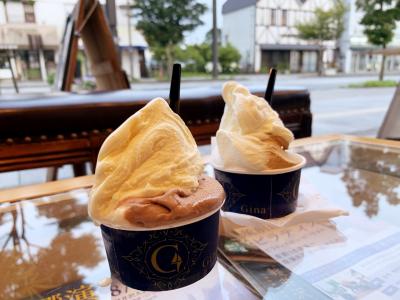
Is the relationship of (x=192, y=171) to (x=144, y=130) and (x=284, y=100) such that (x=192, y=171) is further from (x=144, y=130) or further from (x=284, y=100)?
(x=284, y=100)

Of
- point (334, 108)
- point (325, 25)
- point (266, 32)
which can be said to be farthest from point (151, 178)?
point (325, 25)

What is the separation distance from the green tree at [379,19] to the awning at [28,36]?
15.7ft

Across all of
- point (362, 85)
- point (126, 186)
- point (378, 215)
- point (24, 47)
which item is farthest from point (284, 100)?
point (362, 85)

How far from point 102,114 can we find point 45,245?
78 centimetres

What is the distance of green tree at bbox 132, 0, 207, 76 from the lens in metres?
3.78

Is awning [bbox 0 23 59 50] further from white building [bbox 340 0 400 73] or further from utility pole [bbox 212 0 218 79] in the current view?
white building [bbox 340 0 400 73]

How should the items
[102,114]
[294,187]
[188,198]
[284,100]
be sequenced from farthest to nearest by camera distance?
[284,100] → [102,114] → [294,187] → [188,198]

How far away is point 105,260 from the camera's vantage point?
0.61 metres

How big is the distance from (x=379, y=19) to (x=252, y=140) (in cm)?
687

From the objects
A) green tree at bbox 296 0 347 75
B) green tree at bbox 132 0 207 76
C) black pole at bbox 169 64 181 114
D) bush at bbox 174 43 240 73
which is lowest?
black pole at bbox 169 64 181 114

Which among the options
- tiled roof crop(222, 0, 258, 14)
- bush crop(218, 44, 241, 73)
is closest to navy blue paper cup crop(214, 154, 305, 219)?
tiled roof crop(222, 0, 258, 14)

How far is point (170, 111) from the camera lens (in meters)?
0.55

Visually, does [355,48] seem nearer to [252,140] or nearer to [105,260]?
[252,140]

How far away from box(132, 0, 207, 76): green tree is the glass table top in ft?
10.6
